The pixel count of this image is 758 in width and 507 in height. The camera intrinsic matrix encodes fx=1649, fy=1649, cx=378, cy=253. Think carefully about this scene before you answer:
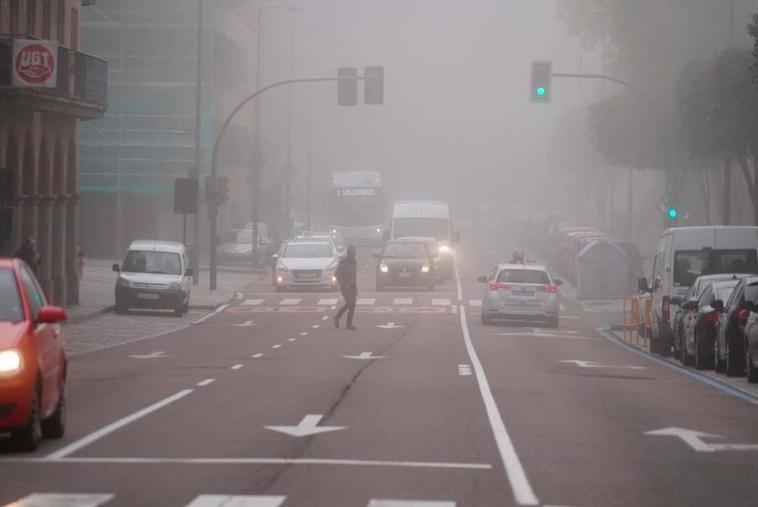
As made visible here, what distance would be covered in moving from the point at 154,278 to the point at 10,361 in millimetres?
28579

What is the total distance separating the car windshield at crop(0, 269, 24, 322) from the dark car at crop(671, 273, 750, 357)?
1487 cm

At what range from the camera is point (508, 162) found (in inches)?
7072

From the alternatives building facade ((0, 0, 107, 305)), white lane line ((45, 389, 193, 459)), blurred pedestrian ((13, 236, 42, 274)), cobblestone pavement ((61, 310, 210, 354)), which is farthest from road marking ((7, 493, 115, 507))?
blurred pedestrian ((13, 236, 42, 274))

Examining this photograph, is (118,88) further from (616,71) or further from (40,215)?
(40,215)

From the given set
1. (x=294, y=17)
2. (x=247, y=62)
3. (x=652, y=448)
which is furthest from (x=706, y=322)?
(x=294, y=17)

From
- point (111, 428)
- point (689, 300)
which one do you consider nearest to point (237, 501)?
point (111, 428)

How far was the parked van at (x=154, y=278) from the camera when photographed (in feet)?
135

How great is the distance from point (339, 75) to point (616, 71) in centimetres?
2523

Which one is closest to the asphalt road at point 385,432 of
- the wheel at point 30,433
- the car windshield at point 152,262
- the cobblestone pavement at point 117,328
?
the wheel at point 30,433

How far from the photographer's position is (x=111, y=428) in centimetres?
1521

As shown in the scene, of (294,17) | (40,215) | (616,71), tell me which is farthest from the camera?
(294,17)

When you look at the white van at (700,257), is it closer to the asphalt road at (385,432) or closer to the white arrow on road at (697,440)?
the asphalt road at (385,432)

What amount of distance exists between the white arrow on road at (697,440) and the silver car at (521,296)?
74.2 feet

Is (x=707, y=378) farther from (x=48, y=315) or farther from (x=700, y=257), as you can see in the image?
(x=48, y=315)
